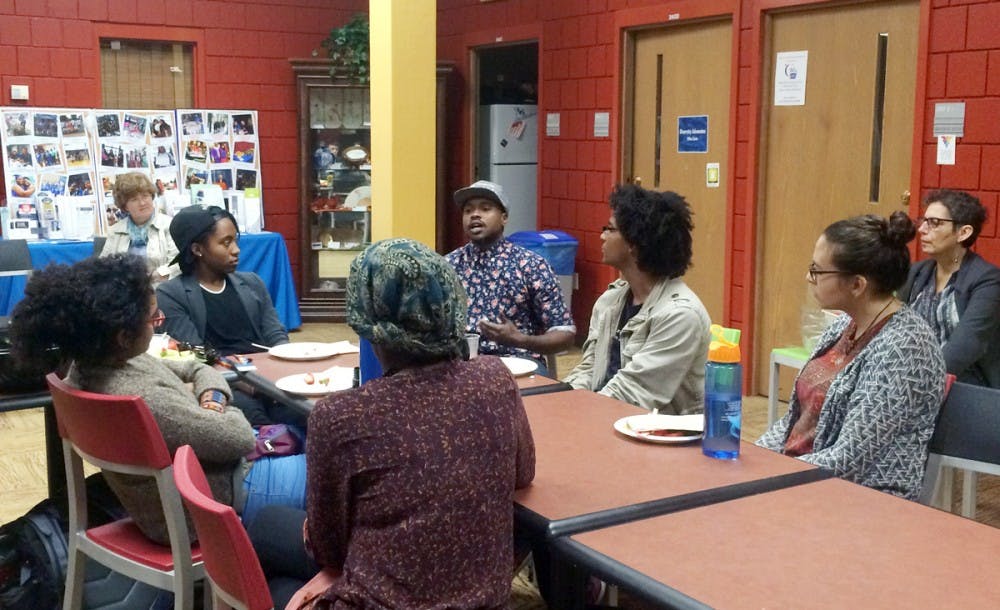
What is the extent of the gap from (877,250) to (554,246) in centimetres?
428

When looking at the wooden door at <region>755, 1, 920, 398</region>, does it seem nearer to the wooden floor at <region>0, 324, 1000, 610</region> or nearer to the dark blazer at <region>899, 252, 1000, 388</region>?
the wooden floor at <region>0, 324, 1000, 610</region>

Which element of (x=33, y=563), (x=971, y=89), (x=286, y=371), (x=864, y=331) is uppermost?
(x=971, y=89)

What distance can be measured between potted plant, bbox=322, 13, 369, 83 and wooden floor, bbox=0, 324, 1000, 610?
337 centimetres

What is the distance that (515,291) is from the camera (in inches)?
148

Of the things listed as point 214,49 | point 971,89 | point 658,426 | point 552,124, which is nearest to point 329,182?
point 214,49

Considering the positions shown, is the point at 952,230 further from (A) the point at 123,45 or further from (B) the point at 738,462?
(A) the point at 123,45

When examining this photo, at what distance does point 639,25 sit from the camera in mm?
6180

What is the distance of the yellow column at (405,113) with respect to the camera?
17.8 ft

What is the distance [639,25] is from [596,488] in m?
4.71

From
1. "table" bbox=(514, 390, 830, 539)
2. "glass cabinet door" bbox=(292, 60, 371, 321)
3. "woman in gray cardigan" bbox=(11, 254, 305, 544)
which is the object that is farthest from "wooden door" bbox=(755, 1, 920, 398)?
"woman in gray cardigan" bbox=(11, 254, 305, 544)

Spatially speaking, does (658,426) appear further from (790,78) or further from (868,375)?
(790,78)

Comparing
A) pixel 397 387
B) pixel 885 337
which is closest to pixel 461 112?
pixel 885 337

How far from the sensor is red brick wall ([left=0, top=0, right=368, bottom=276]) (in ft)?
23.8

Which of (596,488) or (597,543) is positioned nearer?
(597,543)
